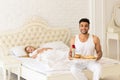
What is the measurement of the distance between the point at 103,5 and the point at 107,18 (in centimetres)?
32

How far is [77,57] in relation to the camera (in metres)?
3.82

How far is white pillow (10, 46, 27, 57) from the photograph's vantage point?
534cm

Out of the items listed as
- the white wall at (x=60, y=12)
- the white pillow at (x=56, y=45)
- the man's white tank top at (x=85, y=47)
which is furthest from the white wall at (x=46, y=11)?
the man's white tank top at (x=85, y=47)

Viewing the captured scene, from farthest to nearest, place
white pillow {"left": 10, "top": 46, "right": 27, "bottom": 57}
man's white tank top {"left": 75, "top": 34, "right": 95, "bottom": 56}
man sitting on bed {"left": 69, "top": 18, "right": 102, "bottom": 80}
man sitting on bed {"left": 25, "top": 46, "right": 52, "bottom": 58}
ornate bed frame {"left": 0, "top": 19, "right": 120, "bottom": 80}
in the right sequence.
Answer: ornate bed frame {"left": 0, "top": 19, "right": 120, "bottom": 80}, white pillow {"left": 10, "top": 46, "right": 27, "bottom": 57}, man sitting on bed {"left": 25, "top": 46, "right": 52, "bottom": 58}, man's white tank top {"left": 75, "top": 34, "right": 95, "bottom": 56}, man sitting on bed {"left": 69, "top": 18, "right": 102, "bottom": 80}

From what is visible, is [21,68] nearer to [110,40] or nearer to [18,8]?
[18,8]

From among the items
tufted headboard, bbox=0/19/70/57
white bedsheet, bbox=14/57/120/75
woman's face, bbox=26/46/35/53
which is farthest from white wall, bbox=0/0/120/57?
white bedsheet, bbox=14/57/120/75

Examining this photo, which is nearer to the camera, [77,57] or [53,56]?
[77,57]

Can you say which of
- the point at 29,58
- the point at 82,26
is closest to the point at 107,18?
the point at 29,58

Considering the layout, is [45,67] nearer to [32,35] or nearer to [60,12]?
[32,35]

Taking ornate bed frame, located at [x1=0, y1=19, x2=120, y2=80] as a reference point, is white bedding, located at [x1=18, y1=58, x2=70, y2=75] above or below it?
below

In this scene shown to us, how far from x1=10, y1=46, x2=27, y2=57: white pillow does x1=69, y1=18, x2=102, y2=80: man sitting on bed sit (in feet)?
5.04

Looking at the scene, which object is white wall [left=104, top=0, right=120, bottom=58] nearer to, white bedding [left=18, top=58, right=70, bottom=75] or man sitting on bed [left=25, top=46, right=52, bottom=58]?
man sitting on bed [left=25, top=46, right=52, bottom=58]

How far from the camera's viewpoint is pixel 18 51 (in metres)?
5.36

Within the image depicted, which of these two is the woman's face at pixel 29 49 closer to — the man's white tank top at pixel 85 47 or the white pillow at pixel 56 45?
the white pillow at pixel 56 45
